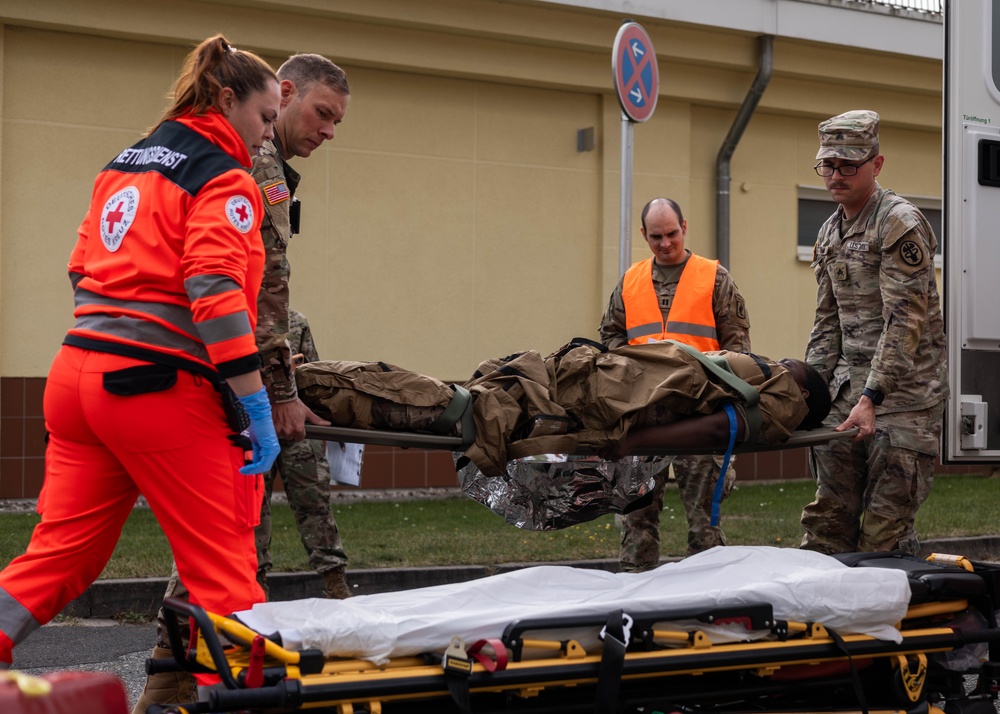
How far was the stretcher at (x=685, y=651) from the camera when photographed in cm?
311

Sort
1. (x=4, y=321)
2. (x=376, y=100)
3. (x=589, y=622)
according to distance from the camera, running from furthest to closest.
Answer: (x=376, y=100) < (x=4, y=321) < (x=589, y=622)

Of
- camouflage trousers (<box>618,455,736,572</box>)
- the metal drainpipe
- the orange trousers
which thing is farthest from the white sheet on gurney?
the metal drainpipe

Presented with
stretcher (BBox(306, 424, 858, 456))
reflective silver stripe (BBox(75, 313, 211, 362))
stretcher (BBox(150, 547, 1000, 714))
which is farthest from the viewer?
stretcher (BBox(306, 424, 858, 456))

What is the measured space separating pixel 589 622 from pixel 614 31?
32.2ft

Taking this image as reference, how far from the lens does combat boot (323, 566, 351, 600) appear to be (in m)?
6.17

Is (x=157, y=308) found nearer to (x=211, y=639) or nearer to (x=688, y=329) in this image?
(x=211, y=639)

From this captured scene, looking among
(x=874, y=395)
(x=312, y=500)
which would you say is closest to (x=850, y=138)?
(x=874, y=395)

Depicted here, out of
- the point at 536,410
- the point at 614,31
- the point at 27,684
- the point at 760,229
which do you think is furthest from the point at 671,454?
the point at 760,229

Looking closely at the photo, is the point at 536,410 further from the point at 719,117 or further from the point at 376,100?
the point at 719,117

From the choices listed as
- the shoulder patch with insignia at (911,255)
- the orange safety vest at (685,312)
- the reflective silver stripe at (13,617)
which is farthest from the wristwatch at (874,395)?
the reflective silver stripe at (13,617)

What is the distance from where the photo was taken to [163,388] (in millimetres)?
3430

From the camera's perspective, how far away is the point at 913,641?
12.3ft

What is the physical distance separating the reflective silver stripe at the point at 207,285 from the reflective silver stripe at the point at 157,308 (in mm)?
169

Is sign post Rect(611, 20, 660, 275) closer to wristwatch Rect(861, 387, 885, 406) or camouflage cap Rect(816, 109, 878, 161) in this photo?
camouflage cap Rect(816, 109, 878, 161)
